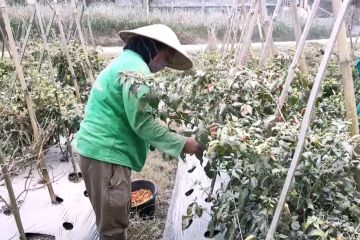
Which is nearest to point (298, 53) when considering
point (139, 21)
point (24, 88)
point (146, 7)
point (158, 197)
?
point (24, 88)

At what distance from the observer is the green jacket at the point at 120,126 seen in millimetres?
1839

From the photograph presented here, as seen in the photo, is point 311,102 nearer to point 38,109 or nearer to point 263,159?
point 263,159

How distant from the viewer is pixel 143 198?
2.98 meters

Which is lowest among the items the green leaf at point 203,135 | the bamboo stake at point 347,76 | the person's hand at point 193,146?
the person's hand at point 193,146

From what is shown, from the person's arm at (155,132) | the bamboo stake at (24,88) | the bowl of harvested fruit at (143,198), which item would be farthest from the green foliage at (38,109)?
the person's arm at (155,132)

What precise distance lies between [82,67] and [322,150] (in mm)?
3063

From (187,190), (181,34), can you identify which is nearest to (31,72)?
(187,190)

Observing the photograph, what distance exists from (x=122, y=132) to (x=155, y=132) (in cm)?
24

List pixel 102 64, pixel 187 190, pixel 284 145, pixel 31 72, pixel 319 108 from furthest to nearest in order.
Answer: pixel 102 64, pixel 31 72, pixel 187 190, pixel 319 108, pixel 284 145

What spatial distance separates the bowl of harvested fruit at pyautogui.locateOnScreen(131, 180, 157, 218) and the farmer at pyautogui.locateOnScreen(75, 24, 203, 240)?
611 mm

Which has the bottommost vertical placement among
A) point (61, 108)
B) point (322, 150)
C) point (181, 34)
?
point (181, 34)

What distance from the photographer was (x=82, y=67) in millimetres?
4105

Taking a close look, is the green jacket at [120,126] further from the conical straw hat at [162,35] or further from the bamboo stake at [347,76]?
the bamboo stake at [347,76]

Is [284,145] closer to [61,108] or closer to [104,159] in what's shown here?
[104,159]
